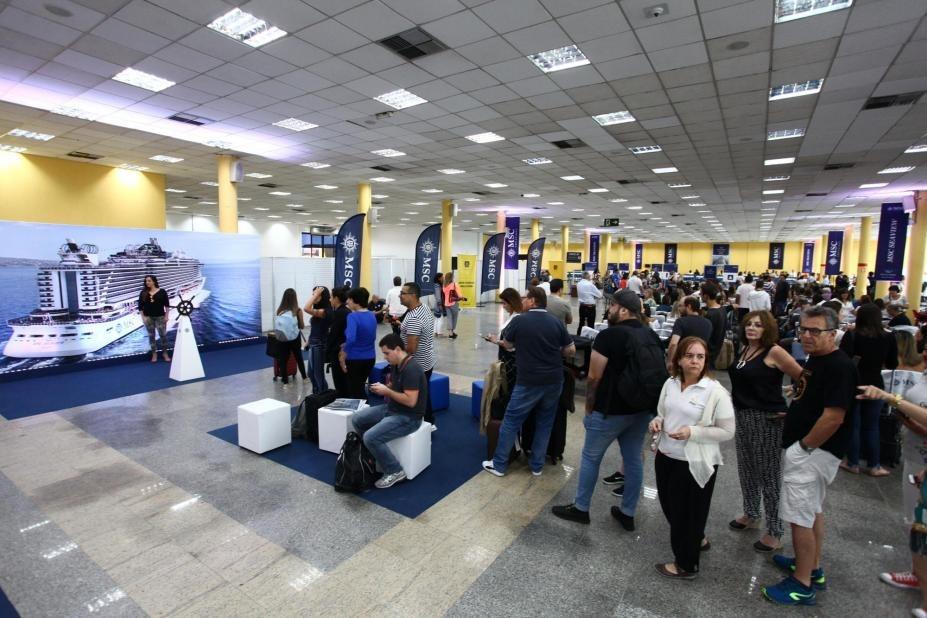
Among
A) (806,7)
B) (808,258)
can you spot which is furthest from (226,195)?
(808,258)

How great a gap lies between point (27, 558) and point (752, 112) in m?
8.55

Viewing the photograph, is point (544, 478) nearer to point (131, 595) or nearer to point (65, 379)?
point (131, 595)

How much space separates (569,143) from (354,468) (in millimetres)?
6981

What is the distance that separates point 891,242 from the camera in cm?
1334

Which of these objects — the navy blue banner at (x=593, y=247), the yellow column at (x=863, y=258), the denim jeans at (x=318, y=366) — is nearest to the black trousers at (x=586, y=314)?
the denim jeans at (x=318, y=366)

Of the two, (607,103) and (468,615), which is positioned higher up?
(607,103)

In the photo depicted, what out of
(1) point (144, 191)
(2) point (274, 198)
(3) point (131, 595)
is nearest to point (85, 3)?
(3) point (131, 595)

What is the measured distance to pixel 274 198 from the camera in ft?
53.6

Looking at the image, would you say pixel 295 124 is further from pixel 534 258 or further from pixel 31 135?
pixel 534 258

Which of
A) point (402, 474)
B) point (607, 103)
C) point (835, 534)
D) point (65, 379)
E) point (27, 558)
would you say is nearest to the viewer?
point (27, 558)

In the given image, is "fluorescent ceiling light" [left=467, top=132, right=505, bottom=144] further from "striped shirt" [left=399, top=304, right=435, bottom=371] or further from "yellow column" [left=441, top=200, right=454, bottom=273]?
"yellow column" [left=441, top=200, right=454, bottom=273]

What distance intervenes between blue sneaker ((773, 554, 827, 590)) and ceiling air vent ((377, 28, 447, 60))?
4967 mm

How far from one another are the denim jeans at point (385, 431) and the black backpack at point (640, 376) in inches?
61.9

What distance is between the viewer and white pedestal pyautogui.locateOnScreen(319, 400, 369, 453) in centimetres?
405
